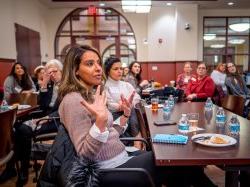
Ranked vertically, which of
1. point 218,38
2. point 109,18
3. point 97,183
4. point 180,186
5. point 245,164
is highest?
point 109,18

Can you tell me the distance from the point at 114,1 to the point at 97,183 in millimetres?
7507

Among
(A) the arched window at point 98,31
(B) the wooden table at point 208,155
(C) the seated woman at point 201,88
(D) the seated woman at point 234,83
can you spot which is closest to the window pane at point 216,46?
(A) the arched window at point 98,31

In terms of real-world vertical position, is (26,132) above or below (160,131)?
below

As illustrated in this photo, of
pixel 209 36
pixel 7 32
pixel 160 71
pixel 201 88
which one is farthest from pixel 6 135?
pixel 209 36

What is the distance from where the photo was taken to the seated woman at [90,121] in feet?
4.35

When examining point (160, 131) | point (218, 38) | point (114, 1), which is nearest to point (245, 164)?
point (160, 131)

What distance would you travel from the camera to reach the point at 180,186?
65.4 inches

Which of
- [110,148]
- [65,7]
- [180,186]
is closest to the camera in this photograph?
[110,148]

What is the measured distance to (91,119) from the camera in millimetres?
1431

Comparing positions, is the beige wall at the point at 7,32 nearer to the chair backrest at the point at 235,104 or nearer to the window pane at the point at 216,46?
the chair backrest at the point at 235,104

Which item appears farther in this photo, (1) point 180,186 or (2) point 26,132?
(2) point 26,132

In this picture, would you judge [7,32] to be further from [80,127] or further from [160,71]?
[80,127]

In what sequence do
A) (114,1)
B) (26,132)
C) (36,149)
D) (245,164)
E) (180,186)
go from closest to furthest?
(245,164), (180,186), (36,149), (26,132), (114,1)

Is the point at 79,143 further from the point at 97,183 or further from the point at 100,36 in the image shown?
the point at 100,36
